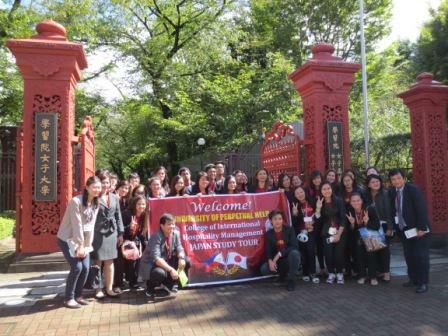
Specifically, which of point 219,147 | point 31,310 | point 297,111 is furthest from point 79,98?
point 31,310

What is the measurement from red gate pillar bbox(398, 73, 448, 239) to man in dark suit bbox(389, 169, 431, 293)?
11.4 ft

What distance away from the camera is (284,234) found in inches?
251

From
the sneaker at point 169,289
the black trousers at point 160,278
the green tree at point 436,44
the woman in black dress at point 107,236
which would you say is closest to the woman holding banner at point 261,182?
the black trousers at point 160,278

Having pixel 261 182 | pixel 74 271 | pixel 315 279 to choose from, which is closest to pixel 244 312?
pixel 315 279

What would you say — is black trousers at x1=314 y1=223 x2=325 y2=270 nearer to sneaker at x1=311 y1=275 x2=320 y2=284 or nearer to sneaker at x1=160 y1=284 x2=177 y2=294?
sneaker at x1=311 y1=275 x2=320 y2=284

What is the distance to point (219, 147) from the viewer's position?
708 inches

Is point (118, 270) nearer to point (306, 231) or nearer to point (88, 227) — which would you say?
point (88, 227)

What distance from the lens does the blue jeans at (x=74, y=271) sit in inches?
214

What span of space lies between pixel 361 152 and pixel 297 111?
652cm

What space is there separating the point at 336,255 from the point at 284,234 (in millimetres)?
853

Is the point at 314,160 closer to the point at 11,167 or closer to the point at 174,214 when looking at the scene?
the point at 174,214

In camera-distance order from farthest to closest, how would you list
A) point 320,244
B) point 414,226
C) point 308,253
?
point 320,244 < point 308,253 < point 414,226

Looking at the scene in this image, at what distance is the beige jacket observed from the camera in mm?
5359

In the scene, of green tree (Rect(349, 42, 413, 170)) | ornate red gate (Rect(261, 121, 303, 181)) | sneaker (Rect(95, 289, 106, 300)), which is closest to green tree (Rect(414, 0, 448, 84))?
green tree (Rect(349, 42, 413, 170))
